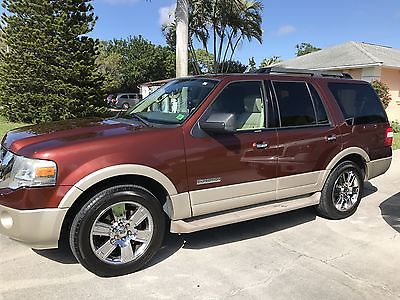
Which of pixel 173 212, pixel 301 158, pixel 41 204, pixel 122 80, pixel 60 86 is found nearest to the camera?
pixel 41 204

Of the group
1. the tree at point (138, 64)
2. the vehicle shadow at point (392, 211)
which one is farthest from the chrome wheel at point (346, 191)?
the tree at point (138, 64)

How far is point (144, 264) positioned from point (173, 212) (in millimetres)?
582

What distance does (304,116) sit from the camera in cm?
501

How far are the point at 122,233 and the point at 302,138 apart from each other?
97.1 inches

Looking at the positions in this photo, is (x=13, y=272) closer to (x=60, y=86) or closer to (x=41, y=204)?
(x=41, y=204)

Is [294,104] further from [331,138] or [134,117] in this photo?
[134,117]

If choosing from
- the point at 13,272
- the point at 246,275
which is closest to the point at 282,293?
Answer: the point at 246,275

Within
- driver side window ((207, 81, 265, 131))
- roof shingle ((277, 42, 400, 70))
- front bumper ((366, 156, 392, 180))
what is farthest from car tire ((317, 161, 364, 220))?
roof shingle ((277, 42, 400, 70))

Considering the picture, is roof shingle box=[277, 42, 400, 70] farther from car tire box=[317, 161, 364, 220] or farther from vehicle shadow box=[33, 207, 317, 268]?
vehicle shadow box=[33, 207, 317, 268]

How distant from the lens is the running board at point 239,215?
402 centimetres

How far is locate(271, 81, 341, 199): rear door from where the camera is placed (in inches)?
187

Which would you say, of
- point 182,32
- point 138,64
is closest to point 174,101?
point 182,32

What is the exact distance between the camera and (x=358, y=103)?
5.70m

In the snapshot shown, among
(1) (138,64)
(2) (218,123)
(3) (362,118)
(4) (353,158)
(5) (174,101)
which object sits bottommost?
(4) (353,158)
